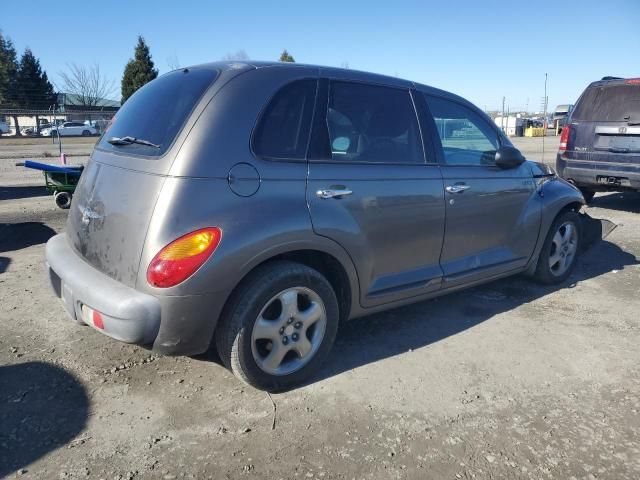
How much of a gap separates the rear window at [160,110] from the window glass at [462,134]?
1.74 meters

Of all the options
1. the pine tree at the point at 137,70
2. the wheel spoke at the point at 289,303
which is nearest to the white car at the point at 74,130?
the pine tree at the point at 137,70

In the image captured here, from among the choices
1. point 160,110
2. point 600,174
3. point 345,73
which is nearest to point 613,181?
point 600,174

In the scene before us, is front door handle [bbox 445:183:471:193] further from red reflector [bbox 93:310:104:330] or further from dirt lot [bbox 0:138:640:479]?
red reflector [bbox 93:310:104:330]

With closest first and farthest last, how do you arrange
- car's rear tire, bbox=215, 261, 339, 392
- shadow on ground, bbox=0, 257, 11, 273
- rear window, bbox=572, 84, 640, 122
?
car's rear tire, bbox=215, 261, 339, 392 → shadow on ground, bbox=0, 257, 11, 273 → rear window, bbox=572, 84, 640, 122

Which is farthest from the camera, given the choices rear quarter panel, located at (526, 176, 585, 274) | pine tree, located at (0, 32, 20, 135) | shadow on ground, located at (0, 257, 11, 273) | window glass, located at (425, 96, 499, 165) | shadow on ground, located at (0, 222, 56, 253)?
pine tree, located at (0, 32, 20, 135)

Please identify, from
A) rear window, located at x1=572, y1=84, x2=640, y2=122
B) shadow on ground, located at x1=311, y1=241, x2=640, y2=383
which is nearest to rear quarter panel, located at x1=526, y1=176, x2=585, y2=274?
shadow on ground, located at x1=311, y1=241, x2=640, y2=383

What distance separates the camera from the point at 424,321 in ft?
13.7

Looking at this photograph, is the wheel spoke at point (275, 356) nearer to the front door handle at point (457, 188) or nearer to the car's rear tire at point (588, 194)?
the front door handle at point (457, 188)

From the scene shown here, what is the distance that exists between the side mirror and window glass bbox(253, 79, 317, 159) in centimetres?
175

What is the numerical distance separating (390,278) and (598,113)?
650 centimetres

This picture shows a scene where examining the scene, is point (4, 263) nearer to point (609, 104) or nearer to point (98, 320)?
point (98, 320)

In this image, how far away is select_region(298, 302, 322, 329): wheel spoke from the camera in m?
3.07

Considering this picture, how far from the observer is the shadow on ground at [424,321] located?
3.59 m

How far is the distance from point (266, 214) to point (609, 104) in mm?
7374
